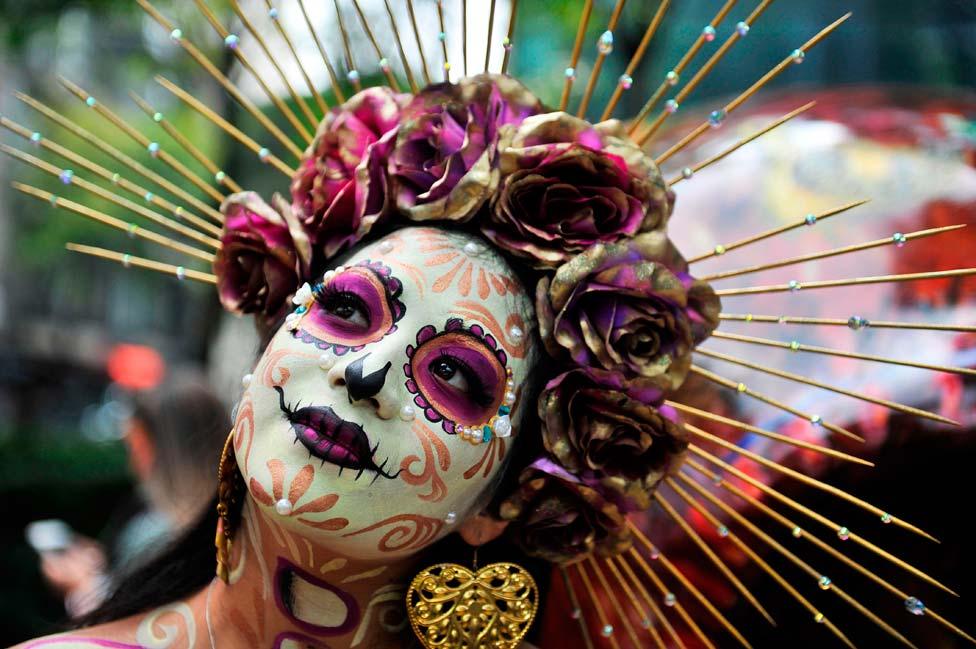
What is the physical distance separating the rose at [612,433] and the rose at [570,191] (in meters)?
0.24

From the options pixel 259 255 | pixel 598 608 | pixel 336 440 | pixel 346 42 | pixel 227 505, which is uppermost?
pixel 346 42

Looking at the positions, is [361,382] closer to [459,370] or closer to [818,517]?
[459,370]

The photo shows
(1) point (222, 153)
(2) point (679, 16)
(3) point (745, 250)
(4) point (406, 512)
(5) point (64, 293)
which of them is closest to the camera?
(4) point (406, 512)

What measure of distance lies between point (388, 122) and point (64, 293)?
2209 centimetres

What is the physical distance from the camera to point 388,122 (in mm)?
1935

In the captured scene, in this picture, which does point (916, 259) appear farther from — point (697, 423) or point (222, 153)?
point (222, 153)

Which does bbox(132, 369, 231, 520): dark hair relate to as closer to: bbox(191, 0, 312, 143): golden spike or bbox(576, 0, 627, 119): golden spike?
bbox(191, 0, 312, 143): golden spike

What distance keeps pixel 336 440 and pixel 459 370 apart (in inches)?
9.8

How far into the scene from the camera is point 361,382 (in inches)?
65.2

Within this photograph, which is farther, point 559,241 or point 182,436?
point 182,436

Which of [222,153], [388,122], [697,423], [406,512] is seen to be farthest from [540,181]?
[222,153]

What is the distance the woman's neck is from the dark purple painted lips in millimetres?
218

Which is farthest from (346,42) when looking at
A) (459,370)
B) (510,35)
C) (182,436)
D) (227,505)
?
(182,436)

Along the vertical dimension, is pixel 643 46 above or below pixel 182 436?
above
